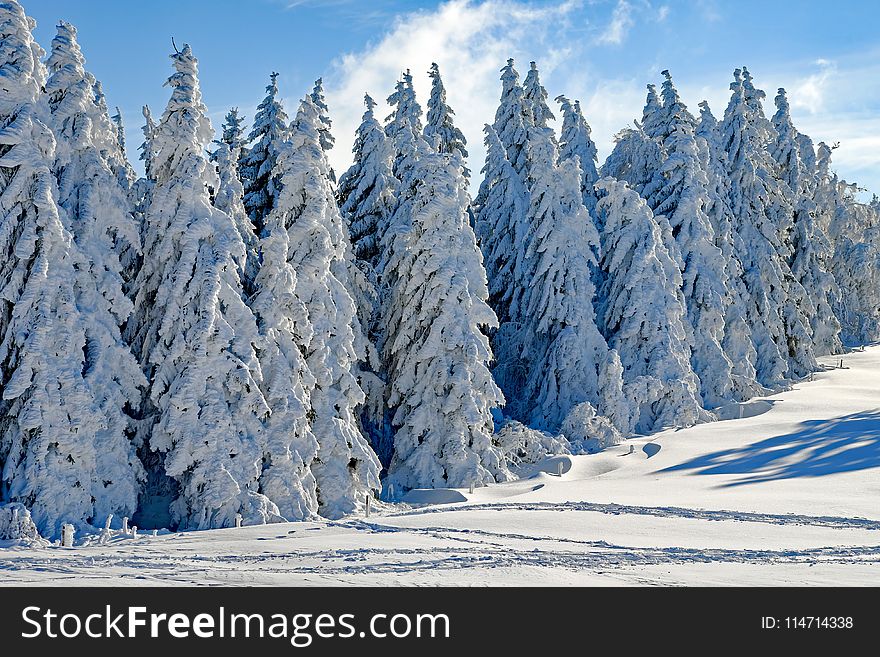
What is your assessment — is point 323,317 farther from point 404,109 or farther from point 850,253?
point 850,253

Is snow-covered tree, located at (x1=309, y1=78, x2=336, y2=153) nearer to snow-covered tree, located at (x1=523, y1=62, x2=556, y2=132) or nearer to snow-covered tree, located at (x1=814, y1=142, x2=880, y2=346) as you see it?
snow-covered tree, located at (x1=523, y1=62, x2=556, y2=132)

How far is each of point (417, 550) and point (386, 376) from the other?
1601 centimetres

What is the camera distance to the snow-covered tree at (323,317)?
2408 centimetres

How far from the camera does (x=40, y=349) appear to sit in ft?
65.5

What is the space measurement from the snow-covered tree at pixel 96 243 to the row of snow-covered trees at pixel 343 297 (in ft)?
0.24

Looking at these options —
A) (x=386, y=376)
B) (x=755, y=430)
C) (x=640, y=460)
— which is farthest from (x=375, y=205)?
(x=755, y=430)

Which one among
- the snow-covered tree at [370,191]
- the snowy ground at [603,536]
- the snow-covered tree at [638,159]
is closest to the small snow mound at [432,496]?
the snowy ground at [603,536]

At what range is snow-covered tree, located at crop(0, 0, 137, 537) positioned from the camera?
1967cm

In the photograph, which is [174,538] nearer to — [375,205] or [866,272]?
[375,205]

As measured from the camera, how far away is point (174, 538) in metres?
18.2

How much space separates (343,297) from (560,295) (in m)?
12.0

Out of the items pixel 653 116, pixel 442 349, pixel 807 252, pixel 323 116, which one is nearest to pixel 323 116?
pixel 323 116

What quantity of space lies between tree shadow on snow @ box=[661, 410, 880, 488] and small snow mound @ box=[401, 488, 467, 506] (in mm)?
7800

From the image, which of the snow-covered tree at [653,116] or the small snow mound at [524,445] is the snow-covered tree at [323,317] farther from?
the snow-covered tree at [653,116]
